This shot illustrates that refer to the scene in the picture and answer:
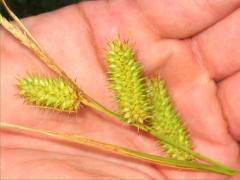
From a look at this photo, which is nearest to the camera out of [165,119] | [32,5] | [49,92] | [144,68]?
[49,92]

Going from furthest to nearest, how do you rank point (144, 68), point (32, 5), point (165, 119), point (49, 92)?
point (32, 5) < point (144, 68) < point (165, 119) < point (49, 92)

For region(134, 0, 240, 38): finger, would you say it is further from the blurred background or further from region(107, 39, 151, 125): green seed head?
the blurred background

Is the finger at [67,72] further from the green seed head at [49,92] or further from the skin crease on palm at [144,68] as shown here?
the green seed head at [49,92]

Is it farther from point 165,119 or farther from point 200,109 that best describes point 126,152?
point 200,109

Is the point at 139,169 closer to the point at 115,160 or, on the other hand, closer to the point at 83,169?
the point at 115,160

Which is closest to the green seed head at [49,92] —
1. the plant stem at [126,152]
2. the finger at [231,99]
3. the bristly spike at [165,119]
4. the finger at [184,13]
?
the plant stem at [126,152]

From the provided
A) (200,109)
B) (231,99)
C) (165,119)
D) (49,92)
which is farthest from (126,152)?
(231,99)

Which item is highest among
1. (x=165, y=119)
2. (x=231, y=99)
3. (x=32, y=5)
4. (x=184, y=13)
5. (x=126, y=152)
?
(x=32, y=5)

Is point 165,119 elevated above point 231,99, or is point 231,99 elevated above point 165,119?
point 231,99

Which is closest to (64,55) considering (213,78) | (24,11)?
(213,78)
